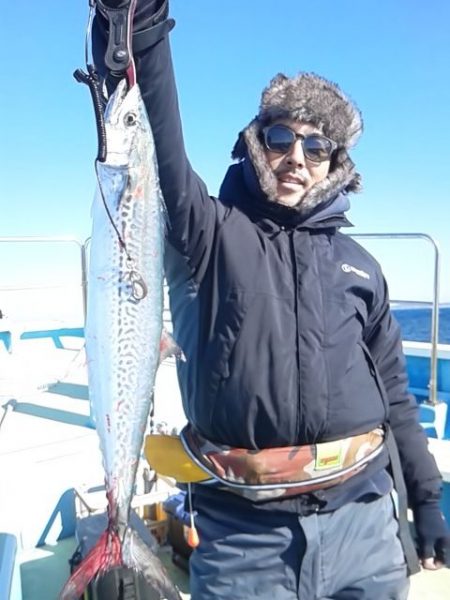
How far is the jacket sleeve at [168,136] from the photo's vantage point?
52.9 inches

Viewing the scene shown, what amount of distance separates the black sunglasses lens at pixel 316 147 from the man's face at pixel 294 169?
15 millimetres

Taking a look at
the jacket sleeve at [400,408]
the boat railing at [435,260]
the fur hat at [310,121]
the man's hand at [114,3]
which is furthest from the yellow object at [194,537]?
the boat railing at [435,260]

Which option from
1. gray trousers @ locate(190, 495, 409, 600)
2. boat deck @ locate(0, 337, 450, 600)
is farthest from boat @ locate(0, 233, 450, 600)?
gray trousers @ locate(190, 495, 409, 600)

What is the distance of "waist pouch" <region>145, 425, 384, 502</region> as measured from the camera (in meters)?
1.70

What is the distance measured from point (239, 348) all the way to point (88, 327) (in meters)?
0.46

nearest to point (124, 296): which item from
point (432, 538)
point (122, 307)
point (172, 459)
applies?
point (122, 307)

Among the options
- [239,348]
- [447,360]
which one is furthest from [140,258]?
[447,360]

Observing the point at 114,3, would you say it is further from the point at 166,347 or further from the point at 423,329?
the point at 423,329

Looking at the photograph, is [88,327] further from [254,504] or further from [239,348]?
[254,504]

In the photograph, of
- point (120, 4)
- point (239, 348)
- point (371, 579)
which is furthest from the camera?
point (371, 579)

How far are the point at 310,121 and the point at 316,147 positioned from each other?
0.10m

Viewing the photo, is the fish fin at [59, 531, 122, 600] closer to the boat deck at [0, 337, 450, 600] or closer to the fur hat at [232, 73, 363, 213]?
the boat deck at [0, 337, 450, 600]

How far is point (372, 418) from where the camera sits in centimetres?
188

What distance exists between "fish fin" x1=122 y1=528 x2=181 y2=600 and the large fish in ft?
0.05
